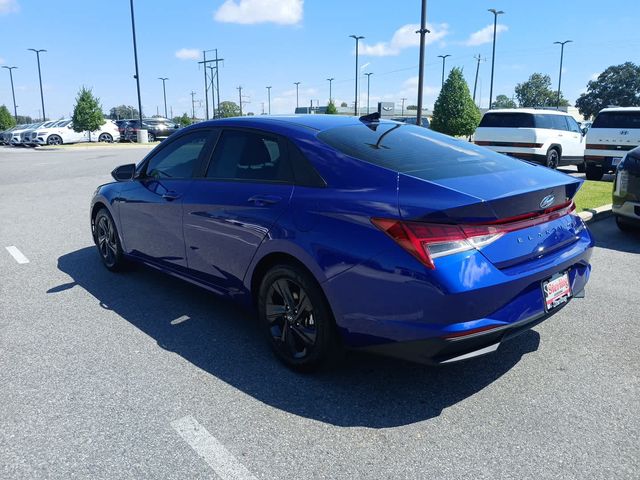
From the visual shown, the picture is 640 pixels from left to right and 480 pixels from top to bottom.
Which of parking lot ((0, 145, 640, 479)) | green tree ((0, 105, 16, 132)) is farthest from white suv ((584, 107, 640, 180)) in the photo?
green tree ((0, 105, 16, 132))

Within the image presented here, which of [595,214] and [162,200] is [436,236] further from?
[595,214]

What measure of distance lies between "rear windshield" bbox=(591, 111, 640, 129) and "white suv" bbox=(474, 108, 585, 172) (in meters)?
1.06

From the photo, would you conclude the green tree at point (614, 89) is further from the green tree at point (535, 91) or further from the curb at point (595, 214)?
the curb at point (595, 214)

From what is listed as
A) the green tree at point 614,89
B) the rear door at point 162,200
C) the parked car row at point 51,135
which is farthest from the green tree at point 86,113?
the green tree at point 614,89

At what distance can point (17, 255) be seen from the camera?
20.5 ft

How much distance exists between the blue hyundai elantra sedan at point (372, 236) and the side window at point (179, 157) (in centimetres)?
2

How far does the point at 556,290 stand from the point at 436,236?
0.95m

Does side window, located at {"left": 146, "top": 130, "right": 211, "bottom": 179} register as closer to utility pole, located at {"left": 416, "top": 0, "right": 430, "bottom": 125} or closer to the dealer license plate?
the dealer license plate

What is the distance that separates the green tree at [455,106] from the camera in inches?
1012

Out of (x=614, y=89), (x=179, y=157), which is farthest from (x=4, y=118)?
(x=614, y=89)

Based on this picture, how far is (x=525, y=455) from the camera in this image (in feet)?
8.36

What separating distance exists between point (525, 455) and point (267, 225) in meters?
1.90

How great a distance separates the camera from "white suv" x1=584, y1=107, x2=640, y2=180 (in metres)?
13.1

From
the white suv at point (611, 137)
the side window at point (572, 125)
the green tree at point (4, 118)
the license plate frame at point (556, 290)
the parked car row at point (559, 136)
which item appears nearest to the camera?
the license plate frame at point (556, 290)
